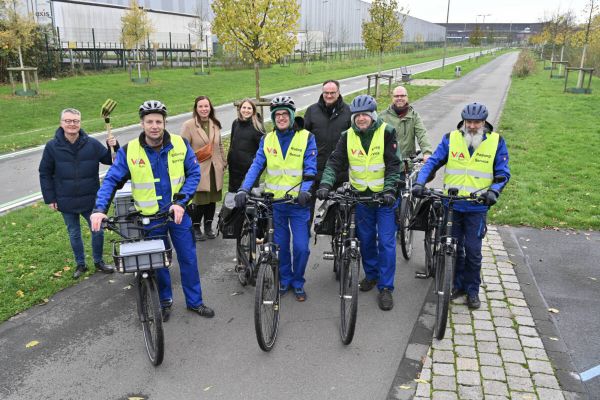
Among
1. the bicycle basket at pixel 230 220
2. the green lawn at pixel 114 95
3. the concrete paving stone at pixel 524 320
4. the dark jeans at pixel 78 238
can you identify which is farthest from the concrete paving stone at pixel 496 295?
the green lawn at pixel 114 95

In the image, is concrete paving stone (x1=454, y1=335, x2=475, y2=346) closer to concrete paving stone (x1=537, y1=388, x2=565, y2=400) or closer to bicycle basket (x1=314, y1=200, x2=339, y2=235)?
concrete paving stone (x1=537, y1=388, x2=565, y2=400)

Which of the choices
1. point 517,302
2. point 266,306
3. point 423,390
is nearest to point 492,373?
point 423,390

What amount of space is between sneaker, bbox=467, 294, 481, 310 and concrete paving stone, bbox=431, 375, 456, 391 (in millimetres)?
1353

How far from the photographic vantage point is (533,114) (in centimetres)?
1948

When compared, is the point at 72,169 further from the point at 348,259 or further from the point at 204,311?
the point at 348,259

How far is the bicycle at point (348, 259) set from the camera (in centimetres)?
458

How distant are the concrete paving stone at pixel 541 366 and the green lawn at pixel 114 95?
13.7 m

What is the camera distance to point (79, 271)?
6.18 meters

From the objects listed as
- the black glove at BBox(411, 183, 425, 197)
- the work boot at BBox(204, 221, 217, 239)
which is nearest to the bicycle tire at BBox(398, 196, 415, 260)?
the black glove at BBox(411, 183, 425, 197)

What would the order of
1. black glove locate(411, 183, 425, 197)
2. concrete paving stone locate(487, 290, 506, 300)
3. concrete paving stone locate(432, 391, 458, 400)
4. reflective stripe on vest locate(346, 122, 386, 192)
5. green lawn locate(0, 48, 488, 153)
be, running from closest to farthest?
concrete paving stone locate(432, 391, 458, 400)
black glove locate(411, 183, 425, 197)
reflective stripe on vest locate(346, 122, 386, 192)
concrete paving stone locate(487, 290, 506, 300)
green lawn locate(0, 48, 488, 153)

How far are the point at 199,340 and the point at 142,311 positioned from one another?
0.60 m

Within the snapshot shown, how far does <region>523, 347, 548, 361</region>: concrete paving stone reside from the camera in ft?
14.6

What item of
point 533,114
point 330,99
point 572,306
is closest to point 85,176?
point 330,99

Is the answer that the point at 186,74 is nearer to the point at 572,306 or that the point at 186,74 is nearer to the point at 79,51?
the point at 79,51
